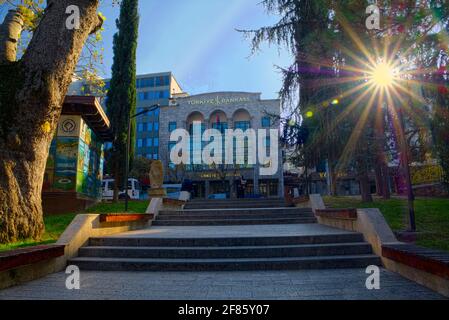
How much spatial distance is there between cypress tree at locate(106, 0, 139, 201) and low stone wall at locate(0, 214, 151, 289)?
12.2 m

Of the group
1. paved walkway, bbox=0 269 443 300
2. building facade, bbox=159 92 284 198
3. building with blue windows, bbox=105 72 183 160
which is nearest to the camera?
paved walkway, bbox=0 269 443 300

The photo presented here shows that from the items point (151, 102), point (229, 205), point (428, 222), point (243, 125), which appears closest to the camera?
point (428, 222)

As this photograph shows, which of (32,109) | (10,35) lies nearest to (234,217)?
(32,109)

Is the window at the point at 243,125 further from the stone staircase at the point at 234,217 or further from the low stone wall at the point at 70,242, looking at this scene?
the low stone wall at the point at 70,242

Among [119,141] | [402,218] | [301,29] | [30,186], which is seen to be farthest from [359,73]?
[119,141]

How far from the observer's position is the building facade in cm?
5081

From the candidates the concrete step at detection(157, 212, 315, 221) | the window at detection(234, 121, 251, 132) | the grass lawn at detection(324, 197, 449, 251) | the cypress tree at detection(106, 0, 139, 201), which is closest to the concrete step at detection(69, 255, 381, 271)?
the grass lawn at detection(324, 197, 449, 251)

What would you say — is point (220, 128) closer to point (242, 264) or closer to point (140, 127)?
point (140, 127)

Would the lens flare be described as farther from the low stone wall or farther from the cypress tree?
the cypress tree

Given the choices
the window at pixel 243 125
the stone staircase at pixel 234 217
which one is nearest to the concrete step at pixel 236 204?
the stone staircase at pixel 234 217

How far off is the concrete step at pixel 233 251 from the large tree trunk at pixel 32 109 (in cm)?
194

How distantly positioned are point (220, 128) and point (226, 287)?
5011 cm

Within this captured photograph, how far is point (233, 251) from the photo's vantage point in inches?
225
